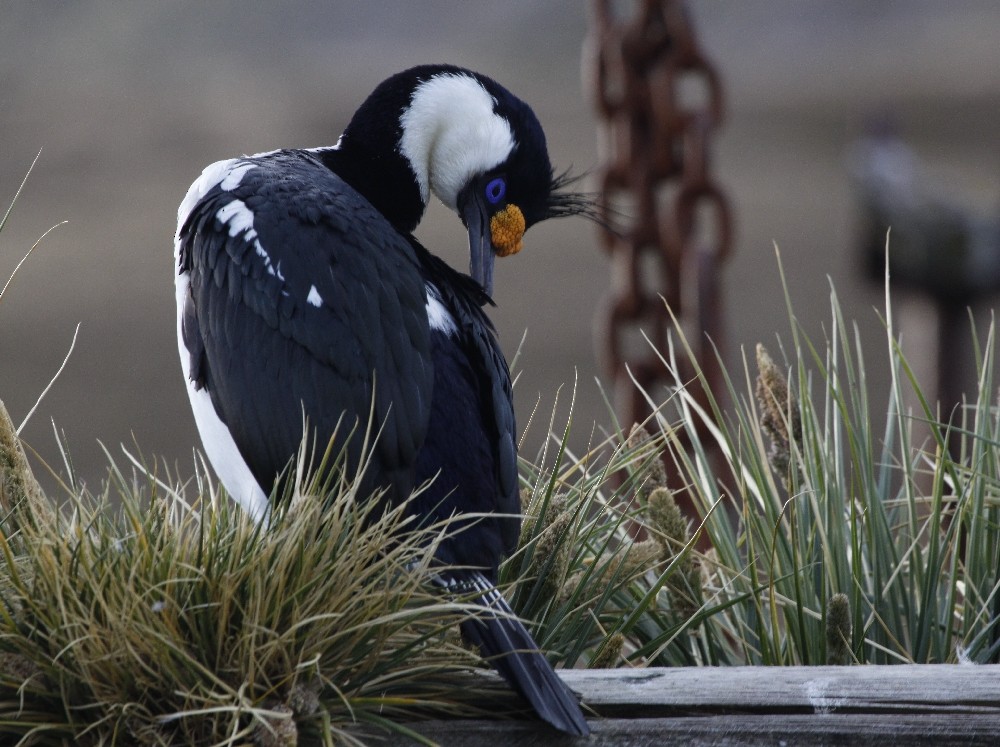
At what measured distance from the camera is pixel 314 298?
4.78ft

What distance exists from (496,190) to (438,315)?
1.03ft

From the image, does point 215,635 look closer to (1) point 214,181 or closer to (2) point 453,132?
(1) point 214,181

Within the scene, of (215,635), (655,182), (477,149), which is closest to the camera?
(215,635)

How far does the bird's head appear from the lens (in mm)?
1800

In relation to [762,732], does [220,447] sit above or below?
above

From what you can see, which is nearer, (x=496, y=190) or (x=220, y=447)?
(x=220, y=447)

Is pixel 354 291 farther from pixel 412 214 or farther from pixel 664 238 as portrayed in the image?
pixel 664 238

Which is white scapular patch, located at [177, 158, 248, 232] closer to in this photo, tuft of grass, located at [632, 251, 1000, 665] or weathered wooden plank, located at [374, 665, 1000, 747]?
tuft of grass, located at [632, 251, 1000, 665]

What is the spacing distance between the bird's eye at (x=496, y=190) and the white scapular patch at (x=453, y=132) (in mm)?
23

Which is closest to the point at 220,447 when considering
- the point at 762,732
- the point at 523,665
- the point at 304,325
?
the point at 304,325

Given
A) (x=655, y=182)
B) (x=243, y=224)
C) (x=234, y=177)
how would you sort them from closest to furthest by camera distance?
(x=243, y=224)
(x=234, y=177)
(x=655, y=182)

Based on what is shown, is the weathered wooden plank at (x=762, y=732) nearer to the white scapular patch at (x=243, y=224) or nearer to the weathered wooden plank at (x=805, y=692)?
the weathered wooden plank at (x=805, y=692)

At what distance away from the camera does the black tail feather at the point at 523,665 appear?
46.3 inches

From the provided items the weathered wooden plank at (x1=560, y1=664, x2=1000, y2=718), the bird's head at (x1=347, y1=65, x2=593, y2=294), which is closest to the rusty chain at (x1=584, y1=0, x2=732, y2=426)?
the bird's head at (x1=347, y1=65, x2=593, y2=294)
